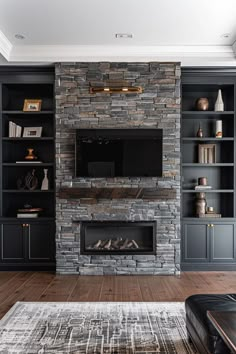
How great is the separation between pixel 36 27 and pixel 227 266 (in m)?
4.12

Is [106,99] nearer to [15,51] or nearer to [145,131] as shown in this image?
[145,131]

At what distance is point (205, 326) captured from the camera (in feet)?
8.15

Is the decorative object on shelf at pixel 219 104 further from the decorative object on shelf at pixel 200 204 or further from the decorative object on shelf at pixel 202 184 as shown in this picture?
the decorative object on shelf at pixel 200 204

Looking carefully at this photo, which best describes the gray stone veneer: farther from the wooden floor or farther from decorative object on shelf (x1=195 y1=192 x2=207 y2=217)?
decorative object on shelf (x1=195 y1=192 x2=207 y2=217)

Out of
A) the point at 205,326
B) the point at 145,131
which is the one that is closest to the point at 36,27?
the point at 145,131

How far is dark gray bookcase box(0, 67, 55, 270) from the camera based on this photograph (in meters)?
5.74

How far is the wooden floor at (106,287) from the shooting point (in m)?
4.41

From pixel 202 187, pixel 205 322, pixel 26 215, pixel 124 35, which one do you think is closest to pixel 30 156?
pixel 26 215

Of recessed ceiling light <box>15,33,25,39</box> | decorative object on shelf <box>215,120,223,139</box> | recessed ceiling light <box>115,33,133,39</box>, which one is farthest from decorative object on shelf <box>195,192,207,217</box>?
recessed ceiling light <box>15,33,25,39</box>

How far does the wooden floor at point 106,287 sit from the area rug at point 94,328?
0.82ft

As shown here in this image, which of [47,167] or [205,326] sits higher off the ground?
[47,167]

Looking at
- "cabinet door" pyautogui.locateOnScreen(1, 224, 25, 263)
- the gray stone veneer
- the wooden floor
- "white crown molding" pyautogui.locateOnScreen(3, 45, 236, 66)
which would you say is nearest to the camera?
the wooden floor

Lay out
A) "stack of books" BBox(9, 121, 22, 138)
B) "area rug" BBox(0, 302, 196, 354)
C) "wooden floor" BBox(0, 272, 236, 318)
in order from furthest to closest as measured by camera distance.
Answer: "stack of books" BBox(9, 121, 22, 138) < "wooden floor" BBox(0, 272, 236, 318) < "area rug" BBox(0, 302, 196, 354)

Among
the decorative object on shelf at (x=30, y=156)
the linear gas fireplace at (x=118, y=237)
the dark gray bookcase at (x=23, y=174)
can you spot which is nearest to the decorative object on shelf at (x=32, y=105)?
the dark gray bookcase at (x=23, y=174)
